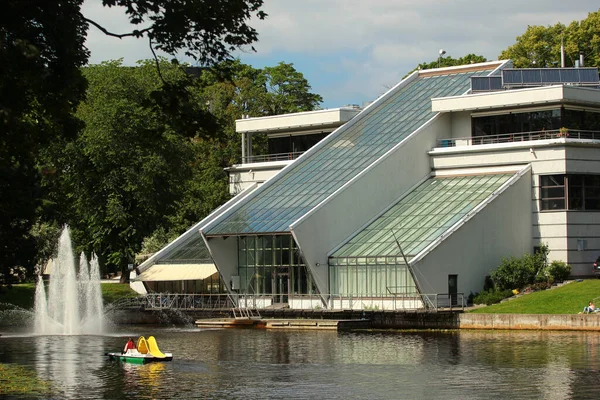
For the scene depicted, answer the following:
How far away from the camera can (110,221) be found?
74.2m

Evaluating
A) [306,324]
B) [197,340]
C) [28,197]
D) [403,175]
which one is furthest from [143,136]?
[403,175]

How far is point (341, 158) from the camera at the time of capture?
6525cm

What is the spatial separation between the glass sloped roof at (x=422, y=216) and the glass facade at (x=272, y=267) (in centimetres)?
231

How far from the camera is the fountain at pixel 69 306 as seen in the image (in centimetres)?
5662

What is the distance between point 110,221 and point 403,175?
22118mm

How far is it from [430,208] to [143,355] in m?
24.4

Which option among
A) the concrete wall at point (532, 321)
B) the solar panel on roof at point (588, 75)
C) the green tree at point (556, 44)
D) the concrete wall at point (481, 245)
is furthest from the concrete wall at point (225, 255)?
the green tree at point (556, 44)

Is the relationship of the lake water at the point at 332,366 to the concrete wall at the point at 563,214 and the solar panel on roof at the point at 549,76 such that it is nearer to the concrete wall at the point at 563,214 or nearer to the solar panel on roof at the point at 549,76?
the concrete wall at the point at 563,214

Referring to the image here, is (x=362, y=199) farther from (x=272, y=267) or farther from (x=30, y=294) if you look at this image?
(x=30, y=294)

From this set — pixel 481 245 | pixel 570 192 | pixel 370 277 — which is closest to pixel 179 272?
pixel 370 277

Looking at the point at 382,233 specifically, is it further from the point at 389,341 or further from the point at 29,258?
the point at 29,258

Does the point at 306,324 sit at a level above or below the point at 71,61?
below

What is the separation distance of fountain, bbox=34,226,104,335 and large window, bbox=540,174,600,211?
991 inches

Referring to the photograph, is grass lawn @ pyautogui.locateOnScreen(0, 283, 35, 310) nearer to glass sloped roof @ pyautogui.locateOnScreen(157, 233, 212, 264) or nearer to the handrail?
the handrail
